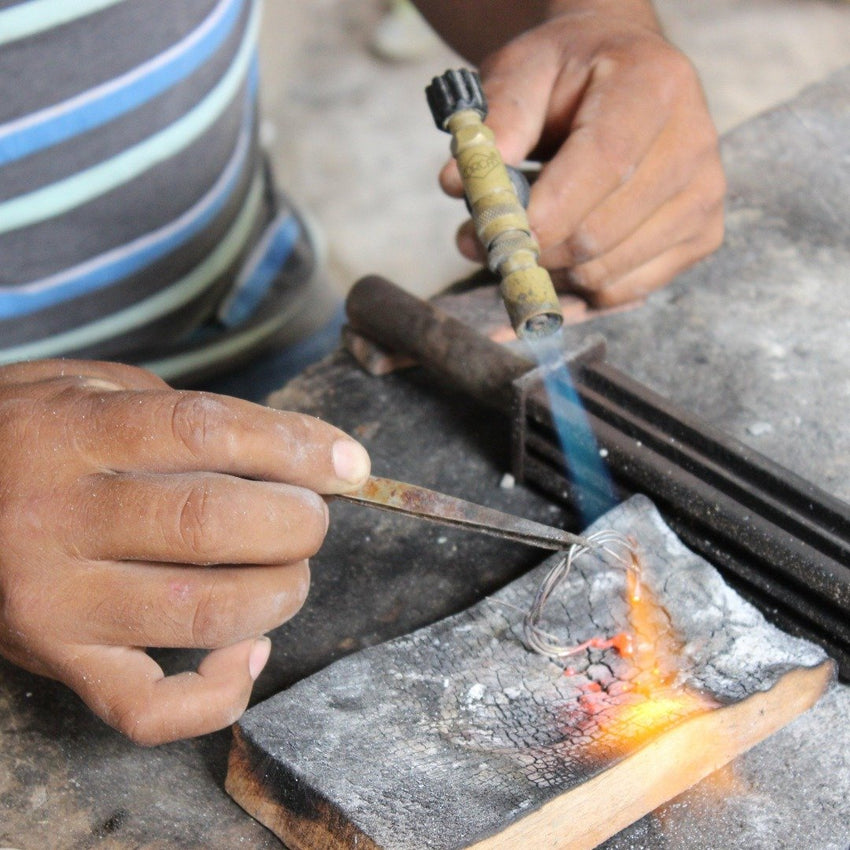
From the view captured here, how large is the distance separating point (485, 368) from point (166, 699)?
2.04 ft

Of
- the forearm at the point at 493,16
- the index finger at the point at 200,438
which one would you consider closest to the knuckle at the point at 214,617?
the index finger at the point at 200,438

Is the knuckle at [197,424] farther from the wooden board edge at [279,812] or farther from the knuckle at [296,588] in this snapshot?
the wooden board edge at [279,812]

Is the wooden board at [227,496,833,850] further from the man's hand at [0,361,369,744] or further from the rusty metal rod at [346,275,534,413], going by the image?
the rusty metal rod at [346,275,534,413]

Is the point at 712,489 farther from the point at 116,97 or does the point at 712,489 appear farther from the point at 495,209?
the point at 116,97

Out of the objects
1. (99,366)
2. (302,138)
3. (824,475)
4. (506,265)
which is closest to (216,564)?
(99,366)

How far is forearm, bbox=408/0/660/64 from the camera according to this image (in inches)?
68.9

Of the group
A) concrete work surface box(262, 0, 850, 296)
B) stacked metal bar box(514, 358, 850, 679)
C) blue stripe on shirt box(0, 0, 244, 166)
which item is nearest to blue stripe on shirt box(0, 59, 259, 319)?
blue stripe on shirt box(0, 0, 244, 166)

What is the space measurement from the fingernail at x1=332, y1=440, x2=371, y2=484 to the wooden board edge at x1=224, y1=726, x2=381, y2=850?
0.27 metres

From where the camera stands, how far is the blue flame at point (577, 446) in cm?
131

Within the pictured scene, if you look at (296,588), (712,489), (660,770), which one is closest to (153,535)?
(296,588)

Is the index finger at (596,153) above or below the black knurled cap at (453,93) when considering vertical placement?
below

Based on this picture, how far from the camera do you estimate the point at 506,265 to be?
1144 mm

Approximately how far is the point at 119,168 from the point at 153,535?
95 cm

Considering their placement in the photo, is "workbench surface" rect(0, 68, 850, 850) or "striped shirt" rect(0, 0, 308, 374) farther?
"striped shirt" rect(0, 0, 308, 374)
